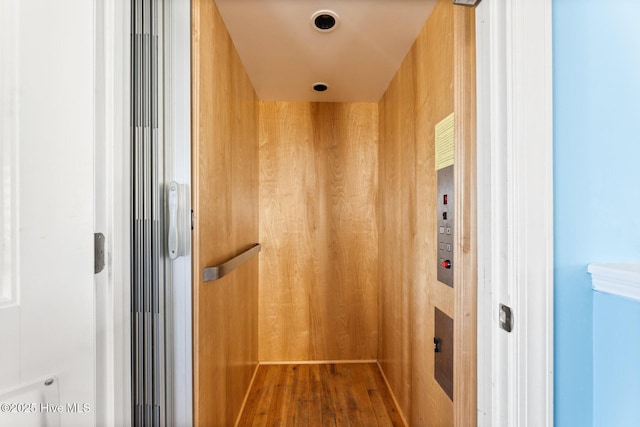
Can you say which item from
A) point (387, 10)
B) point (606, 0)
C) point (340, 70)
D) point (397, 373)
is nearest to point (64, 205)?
point (606, 0)

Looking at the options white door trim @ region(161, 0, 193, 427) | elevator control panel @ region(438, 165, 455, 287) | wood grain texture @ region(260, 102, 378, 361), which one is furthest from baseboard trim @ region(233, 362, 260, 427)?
elevator control panel @ region(438, 165, 455, 287)

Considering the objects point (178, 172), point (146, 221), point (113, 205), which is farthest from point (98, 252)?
point (178, 172)

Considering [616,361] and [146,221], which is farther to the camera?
[146,221]

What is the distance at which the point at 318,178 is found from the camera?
2.68 meters

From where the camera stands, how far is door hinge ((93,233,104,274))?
2.15 ft

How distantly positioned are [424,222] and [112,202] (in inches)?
51.2

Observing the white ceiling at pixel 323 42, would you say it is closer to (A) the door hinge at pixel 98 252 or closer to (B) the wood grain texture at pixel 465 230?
(B) the wood grain texture at pixel 465 230

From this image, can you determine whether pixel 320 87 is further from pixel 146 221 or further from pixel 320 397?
pixel 320 397

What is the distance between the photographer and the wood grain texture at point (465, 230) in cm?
89

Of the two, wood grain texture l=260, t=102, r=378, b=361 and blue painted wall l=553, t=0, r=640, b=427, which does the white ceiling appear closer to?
wood grain texture l=260, t=102, r=378, b=361

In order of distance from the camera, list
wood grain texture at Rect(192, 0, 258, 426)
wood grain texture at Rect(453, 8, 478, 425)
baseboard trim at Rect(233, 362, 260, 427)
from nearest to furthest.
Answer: wood grain texture at Rect(453, 8, 478, 425) → wood grain texture at Rect(192, 0, 258, 426) → baseboard trim at Rect(233, 362, 260, 427)

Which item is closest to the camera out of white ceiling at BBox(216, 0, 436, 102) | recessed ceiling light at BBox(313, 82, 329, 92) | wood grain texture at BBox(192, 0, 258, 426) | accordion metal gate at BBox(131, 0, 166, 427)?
accordion metal gate at BBox(131, 0, 166, 427)

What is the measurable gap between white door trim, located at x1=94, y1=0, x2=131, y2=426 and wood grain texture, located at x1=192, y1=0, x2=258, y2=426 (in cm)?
42

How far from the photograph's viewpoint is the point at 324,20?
5.08 feet
